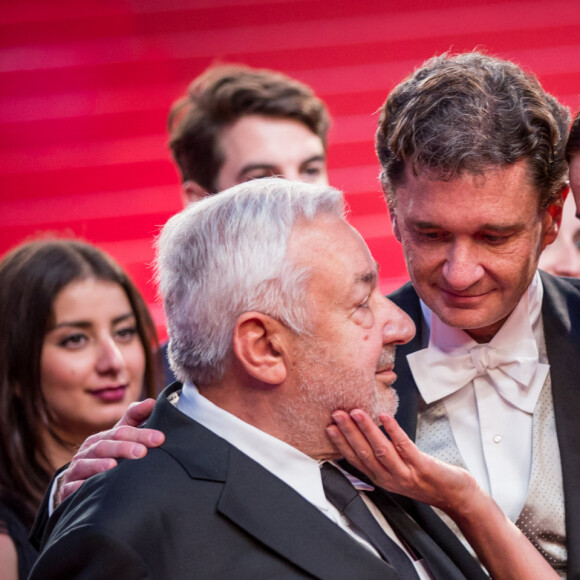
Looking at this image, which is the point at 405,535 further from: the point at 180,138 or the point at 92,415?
the point at 180,138

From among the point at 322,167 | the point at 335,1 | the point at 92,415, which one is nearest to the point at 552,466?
the point at 92,415

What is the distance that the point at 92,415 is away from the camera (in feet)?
9.70

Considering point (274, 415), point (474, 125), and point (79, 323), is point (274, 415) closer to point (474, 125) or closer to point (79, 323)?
point (474, 125)

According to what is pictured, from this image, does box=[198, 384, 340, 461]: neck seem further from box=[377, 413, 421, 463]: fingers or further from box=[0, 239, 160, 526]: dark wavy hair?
box=[0, 239, 160, 526]: dark wavy hair

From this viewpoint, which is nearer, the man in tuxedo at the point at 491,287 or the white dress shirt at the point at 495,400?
the man in tuxedo at the point at 491,287

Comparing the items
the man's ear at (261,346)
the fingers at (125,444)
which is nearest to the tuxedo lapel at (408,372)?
the man's ear at (261,346)

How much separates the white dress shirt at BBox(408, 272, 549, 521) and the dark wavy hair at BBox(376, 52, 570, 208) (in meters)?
0.32

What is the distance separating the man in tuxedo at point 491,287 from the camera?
196 cm

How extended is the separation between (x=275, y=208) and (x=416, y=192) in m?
0.35

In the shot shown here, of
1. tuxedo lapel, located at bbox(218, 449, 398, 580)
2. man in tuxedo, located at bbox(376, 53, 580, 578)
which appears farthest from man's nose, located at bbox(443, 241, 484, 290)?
tuxedo lapel, located at bbox(218, 449, 398, 580)

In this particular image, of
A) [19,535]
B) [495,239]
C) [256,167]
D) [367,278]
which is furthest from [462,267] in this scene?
[256,167]

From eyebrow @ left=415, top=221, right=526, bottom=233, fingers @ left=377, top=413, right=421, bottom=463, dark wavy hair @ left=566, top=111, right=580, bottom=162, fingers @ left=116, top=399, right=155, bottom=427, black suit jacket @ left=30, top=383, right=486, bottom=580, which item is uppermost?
dark wavy hair @ left=566, top=111, right=580, bottom=162

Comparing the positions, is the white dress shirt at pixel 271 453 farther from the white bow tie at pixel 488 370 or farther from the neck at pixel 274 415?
the white bow tie at pixel 488 370

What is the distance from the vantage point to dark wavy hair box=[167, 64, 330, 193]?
3.63 m
